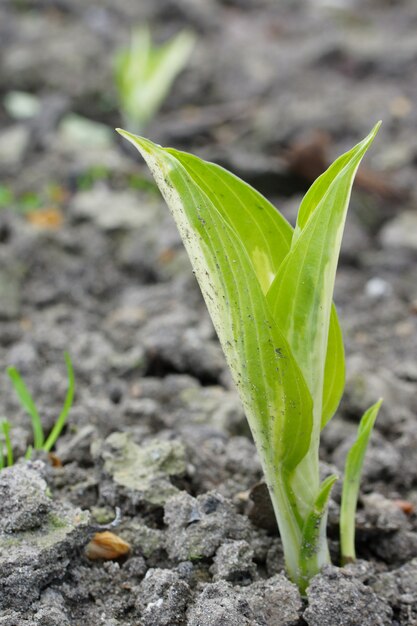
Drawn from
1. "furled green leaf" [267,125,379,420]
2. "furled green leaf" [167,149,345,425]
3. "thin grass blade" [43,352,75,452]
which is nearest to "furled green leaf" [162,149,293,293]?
"furled green leaf" [167,149,345,425]

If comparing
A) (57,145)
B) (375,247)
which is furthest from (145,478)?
(57,145)

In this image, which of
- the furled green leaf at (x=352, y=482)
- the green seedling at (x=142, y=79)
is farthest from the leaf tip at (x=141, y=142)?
the green seedling at (x=142, y=79)

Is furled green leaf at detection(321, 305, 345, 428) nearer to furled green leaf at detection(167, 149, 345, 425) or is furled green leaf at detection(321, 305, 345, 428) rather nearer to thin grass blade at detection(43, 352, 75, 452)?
furled green leaf at detection(167, 149, 345, 425)

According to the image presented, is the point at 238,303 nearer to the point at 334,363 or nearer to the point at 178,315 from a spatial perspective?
the point at 334,363

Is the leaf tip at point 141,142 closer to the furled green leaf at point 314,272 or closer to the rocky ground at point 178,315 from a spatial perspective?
the furled green leaf at point 314,272

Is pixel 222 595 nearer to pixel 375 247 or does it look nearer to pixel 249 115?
pixel 375 247
